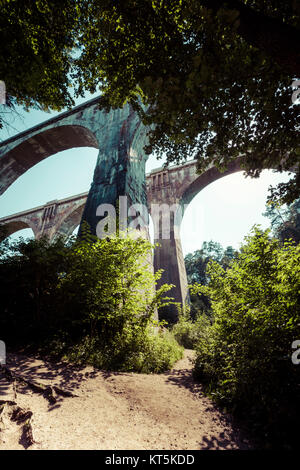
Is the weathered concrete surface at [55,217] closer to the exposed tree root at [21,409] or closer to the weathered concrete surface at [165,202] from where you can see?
the weathered concrete surface at [165,202]

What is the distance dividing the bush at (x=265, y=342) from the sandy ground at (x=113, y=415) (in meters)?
0.30

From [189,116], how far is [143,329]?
164 inches

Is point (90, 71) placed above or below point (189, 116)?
above

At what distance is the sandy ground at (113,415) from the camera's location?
150 cm

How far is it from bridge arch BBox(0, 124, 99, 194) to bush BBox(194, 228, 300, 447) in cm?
936

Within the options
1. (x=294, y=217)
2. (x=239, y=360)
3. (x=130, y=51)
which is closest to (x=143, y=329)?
(x=239, y=360)

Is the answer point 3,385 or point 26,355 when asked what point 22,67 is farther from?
point 26,355

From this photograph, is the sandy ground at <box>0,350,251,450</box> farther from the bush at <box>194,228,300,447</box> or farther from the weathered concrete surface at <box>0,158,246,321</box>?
the weathered concrete surface at <box>0,158,246,321</box>

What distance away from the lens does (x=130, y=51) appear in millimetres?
Answer: 3100

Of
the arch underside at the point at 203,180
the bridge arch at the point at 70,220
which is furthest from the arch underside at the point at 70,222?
the arch underside at the point at 203,180

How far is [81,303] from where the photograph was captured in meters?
3.84

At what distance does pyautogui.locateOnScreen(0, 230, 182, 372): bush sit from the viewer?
3.68 m

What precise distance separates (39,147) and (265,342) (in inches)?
526

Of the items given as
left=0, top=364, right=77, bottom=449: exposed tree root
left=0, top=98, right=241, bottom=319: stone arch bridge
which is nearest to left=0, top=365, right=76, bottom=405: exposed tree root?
left=0, top=364, right=77, bottom=449: exposed tree root
